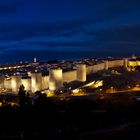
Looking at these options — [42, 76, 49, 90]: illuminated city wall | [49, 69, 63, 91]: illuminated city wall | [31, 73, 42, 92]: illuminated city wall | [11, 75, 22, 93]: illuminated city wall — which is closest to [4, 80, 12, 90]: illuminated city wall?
[11, 75, 22, 93]: illuminated city wall

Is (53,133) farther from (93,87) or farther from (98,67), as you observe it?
(98,67)

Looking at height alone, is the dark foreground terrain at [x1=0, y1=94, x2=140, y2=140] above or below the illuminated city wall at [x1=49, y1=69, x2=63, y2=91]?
below

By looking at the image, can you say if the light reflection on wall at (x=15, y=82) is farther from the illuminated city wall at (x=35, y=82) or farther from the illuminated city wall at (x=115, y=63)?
the illuminated city wall at (x=115, y=63)

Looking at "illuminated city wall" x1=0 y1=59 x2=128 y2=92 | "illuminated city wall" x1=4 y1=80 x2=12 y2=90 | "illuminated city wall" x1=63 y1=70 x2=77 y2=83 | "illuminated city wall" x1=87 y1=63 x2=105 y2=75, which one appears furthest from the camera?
"illuminated city wall" x1=87 y1=63 x2=105 y2=75

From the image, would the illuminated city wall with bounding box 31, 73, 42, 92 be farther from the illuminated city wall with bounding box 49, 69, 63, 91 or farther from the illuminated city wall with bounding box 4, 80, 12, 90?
the illuminated city wall with bounding box 4, 80, 12, 90

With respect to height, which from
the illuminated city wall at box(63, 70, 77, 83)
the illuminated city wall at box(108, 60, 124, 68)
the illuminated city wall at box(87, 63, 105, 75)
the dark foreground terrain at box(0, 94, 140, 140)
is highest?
the illuminated city wall at box(108, 60, 124, 68)

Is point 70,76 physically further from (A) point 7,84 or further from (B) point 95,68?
(B) point 95,68

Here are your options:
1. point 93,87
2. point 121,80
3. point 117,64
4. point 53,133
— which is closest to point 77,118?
point 53,133

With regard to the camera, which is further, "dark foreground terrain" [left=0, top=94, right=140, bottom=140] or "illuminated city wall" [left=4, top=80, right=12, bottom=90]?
"illuminated city wall" [left=4, top=80, right=12, bottom=90]
